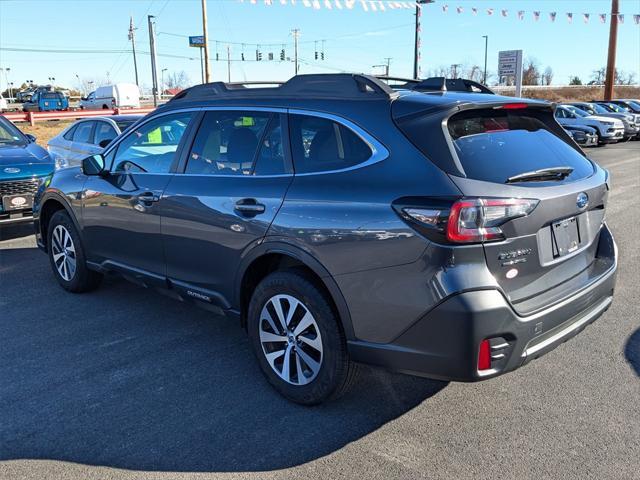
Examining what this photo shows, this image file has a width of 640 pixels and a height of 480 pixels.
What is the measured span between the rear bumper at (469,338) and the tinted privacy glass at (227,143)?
145cm

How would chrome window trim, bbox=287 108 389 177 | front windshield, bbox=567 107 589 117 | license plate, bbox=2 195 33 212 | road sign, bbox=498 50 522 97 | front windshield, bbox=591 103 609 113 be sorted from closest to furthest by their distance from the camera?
1. chrome window trim, bbox=287 108 389 177
2. license plate, bbox=2 195 33 212
3. front windshield, bbox=567 107 589 117
4. front windshield, bbox=591 103 609 113
5. road sign, bbox=498 50 522 97

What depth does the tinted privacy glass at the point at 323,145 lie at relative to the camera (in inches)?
125

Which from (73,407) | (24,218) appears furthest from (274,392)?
(24,218)

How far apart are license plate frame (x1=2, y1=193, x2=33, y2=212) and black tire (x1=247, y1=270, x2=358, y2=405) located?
5.35 metres

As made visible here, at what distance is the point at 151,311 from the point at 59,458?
2189 mm

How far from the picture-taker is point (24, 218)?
7609 mm

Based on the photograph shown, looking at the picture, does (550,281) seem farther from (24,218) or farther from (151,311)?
(24,218)

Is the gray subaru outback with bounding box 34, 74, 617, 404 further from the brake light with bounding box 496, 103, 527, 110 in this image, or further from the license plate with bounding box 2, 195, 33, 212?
the license plate with bounding box 2, 195, 33, 212

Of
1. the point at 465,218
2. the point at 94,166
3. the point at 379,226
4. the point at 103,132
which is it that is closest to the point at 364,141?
the point at 379,226

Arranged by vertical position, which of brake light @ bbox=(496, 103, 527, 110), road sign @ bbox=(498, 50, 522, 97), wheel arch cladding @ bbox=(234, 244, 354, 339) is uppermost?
road sign @ bbox=(498, 50, 522, 97)

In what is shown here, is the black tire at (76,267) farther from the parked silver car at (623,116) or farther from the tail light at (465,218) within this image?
the parked silver car at (623,116)

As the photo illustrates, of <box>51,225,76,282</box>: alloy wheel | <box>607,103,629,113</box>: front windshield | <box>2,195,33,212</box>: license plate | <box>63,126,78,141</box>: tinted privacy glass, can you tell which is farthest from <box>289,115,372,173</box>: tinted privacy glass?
<box>607,103,629,113</box>: front windshield

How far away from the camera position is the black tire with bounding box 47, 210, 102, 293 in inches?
211

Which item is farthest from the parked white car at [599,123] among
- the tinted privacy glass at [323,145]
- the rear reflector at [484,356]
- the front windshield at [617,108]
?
the rear reflector at [484,356]
